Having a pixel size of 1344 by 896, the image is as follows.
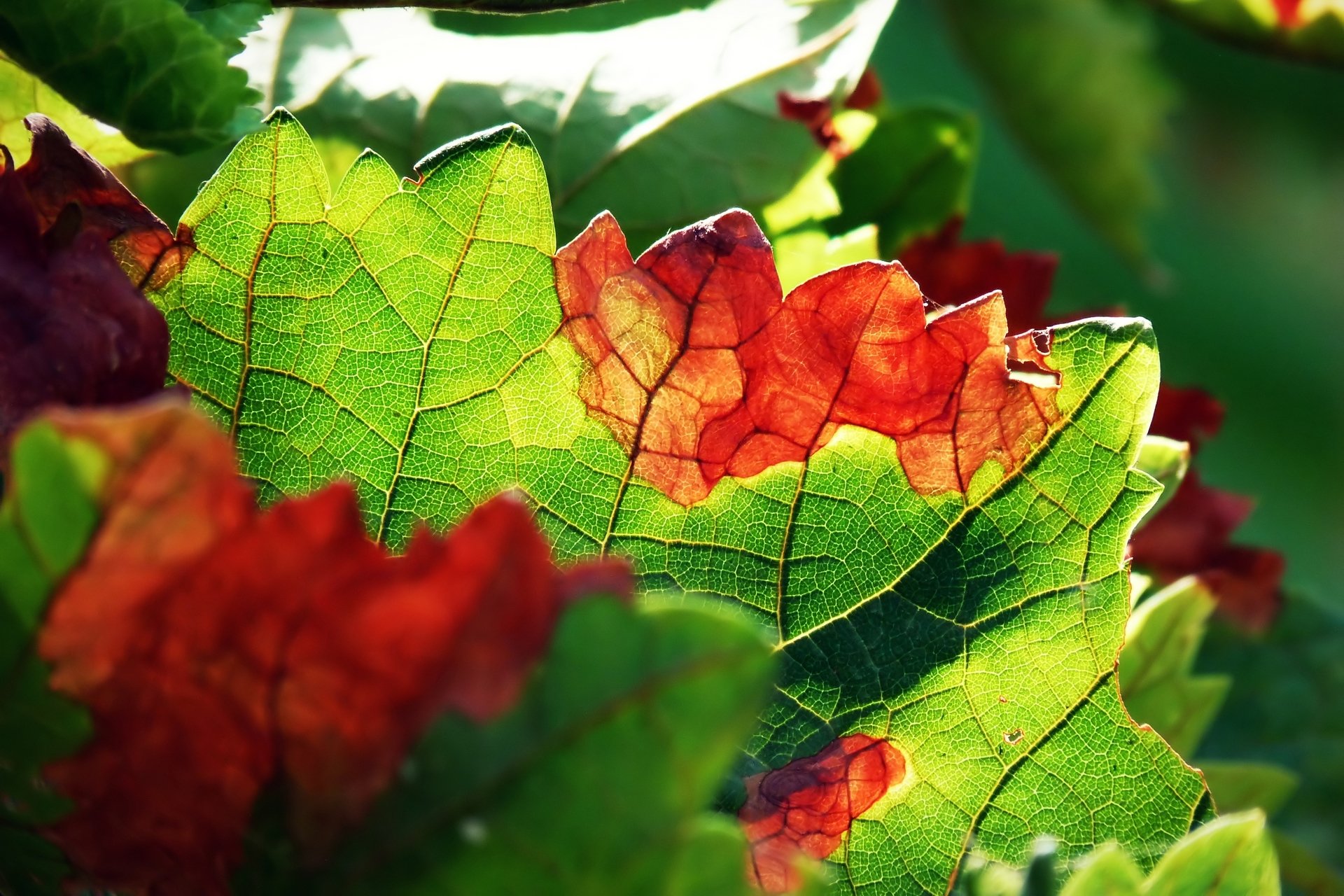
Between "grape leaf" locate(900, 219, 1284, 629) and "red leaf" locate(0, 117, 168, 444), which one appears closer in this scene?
"red leaf" locate(0, 117, 168, 444)

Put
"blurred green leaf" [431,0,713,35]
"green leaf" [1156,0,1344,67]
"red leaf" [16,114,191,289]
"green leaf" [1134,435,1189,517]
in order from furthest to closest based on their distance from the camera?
"green leaf" [1156,0,1344,67], "blurred green leaf" [431,0,713,35], "green leaf" [1134,435,1189,517], "red leaf" [16,114,191,289]

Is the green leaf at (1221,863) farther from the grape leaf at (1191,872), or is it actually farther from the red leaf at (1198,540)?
the red leaf at (1198,540)

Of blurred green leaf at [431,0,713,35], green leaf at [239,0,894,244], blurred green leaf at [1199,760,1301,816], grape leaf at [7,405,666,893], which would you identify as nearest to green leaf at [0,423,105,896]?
grape leaf at [7,405,666,893]

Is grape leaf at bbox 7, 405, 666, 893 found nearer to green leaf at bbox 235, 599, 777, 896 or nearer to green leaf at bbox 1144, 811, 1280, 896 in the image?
green leaf at bbox 235, 599, 777, 896

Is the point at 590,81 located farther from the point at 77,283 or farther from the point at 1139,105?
the point at 1139,105

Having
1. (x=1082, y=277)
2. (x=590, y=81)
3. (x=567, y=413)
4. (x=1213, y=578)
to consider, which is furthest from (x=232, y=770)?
(x=1082, y=277)

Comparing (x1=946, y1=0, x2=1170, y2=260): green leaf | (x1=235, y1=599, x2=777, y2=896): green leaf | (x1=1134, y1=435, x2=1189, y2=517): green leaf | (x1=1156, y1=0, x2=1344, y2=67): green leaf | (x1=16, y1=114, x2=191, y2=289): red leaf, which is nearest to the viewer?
(x1=235, y1=599, x2=777, y2=896): green leaf

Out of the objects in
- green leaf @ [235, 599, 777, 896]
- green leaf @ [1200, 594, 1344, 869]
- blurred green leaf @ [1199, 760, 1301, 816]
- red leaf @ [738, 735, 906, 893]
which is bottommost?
green leaf @ [1200, 594, 1344, 869]

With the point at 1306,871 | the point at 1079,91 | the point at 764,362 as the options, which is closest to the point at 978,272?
the point at 764,362
